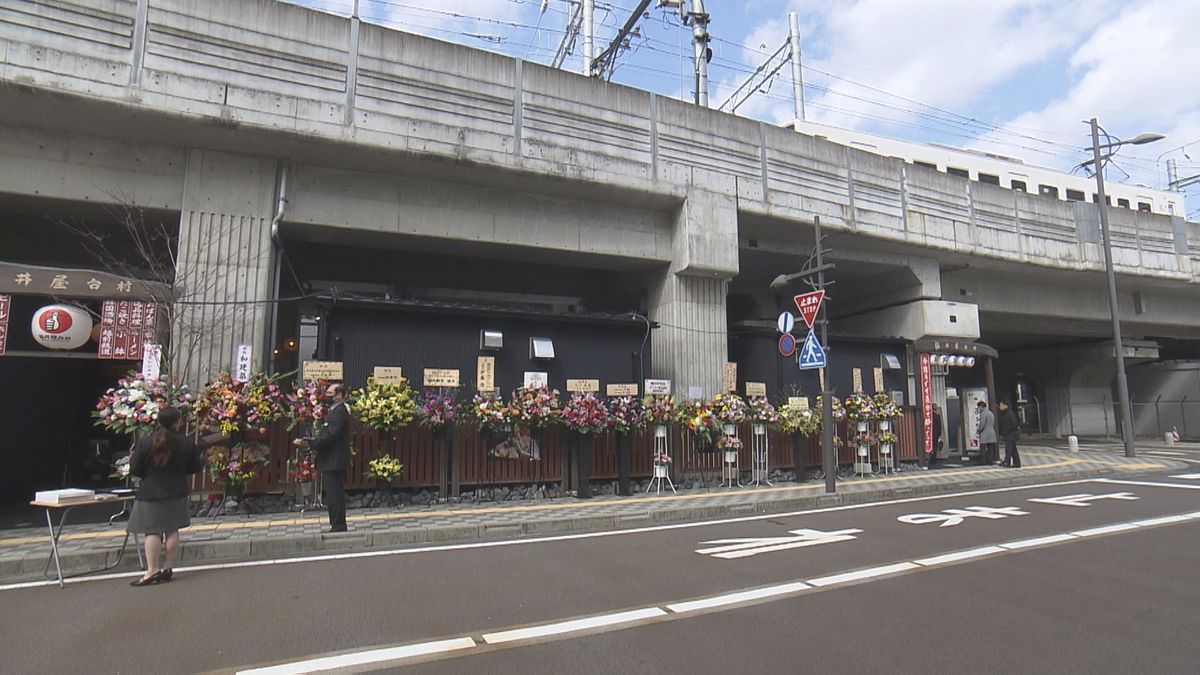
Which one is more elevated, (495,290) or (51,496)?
(495,290)

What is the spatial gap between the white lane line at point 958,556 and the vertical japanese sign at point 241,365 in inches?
399

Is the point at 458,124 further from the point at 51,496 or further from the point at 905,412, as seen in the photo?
the point at 905,412

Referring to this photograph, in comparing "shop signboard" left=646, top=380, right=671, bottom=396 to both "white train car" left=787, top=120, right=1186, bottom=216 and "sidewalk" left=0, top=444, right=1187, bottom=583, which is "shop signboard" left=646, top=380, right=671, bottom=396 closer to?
"sidewalk" left=0, top=444, right=1187, bottom=583

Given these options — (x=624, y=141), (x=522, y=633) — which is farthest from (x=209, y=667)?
(x=624, y=141)

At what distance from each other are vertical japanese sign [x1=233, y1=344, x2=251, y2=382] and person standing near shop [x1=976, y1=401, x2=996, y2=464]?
1734 cm

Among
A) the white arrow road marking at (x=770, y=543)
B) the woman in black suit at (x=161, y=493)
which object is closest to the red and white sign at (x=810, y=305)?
the white arrow road marking at (x=770, y=543)

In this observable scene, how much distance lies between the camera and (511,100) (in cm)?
1263

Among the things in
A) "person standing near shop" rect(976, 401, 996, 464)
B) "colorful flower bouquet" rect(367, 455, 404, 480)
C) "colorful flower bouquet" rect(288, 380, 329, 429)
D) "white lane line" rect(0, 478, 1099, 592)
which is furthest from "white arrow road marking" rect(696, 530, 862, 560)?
"person standing near shop" rect(976, 401, 996, 464)

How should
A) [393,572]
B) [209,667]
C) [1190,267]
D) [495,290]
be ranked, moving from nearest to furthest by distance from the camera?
[209,667] < [393,572] < [495,290] < [1190,267]

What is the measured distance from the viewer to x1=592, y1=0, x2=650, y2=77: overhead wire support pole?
19.6m

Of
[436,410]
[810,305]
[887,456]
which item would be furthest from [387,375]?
[887,456]

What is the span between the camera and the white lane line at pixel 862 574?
5.93 meters

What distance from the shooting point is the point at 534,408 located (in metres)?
11.4

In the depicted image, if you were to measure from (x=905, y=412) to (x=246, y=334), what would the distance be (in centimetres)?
1592
